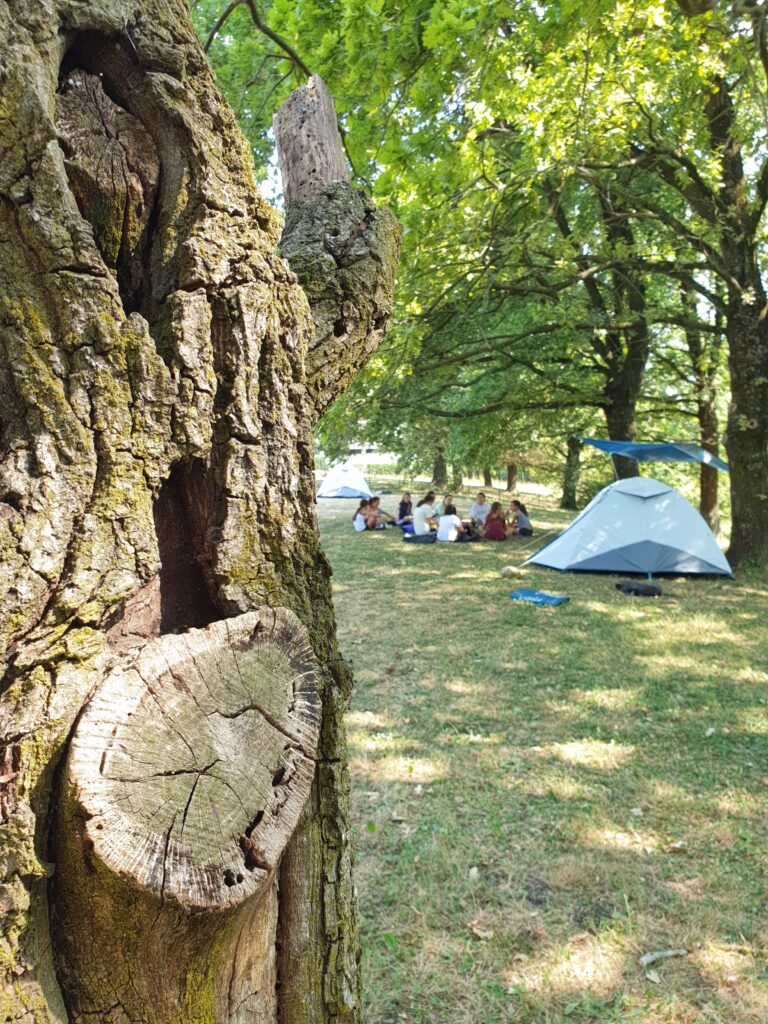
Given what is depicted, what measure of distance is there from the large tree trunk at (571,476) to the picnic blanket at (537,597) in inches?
505

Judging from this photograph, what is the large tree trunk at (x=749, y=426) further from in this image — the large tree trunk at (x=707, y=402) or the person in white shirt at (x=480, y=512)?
the person in white shirt at (x=480, y=512)

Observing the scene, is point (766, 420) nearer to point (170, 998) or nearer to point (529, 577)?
point (529, 577)

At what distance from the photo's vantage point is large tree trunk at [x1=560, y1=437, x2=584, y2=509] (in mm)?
23547

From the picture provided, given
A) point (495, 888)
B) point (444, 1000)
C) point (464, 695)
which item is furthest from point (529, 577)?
point (444, 1000)

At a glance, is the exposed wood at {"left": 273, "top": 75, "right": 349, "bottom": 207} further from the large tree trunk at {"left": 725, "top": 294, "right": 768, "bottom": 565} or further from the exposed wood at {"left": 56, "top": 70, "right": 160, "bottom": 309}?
the large tree trunk at {"left": 725, "top": 294, "right": 768, "bottom": 565}

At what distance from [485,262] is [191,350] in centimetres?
810

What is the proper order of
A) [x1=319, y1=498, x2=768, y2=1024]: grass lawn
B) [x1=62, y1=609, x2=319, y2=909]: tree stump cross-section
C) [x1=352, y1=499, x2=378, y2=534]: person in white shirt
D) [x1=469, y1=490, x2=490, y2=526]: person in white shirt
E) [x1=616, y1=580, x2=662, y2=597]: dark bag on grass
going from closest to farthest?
[x1=62, y1=609, x2=319, y2=909]: tree stump cross-section
[x1=319, y1=498, x2=768, y2=1024]: grass lawn
[x1=616, y1=580, x2=662, y2=597]: dark bag on grass
[x1=469, y1=490, x2=490, y2=526]: person in white shirt
[x1=352, y1=499, x2=378, y2=534]: person in white shirt

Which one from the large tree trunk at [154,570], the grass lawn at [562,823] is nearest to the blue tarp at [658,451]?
the grass lawn at [562,823]

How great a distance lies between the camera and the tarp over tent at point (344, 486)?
2817 cm

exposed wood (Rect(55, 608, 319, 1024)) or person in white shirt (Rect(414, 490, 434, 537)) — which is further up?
exposed wood (Rect(55, 608, 319, 1024))

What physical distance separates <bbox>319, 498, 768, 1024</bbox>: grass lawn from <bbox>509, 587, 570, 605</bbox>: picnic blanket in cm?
148

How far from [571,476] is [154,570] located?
24.4 m

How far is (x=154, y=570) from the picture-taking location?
1.27 meters

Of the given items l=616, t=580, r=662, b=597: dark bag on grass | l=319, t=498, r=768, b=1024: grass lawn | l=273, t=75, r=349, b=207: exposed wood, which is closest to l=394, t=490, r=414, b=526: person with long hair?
l=616, t=580, r=662, b=597: dark bag on grass
